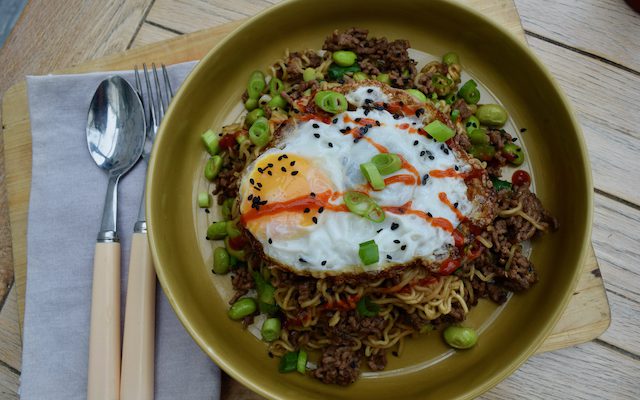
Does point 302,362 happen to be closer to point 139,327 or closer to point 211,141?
point 139,327

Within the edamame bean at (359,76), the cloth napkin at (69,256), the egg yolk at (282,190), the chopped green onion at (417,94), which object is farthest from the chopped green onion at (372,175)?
the cloth napkin at (69,256)

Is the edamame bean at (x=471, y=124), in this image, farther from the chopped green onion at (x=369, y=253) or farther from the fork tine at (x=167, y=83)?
the fork tine at (x=167, y=83)

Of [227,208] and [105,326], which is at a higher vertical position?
[227,208]

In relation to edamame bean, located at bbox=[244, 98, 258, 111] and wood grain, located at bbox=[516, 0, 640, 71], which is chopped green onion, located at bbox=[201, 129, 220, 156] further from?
wood grain, located at bbox=[516, 0, 640, 71]

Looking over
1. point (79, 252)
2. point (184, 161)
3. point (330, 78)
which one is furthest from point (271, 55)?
point (79, 252)

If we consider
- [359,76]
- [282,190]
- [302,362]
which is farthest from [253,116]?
[302,362]

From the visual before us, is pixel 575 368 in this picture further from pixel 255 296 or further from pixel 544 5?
pixel 544 5
